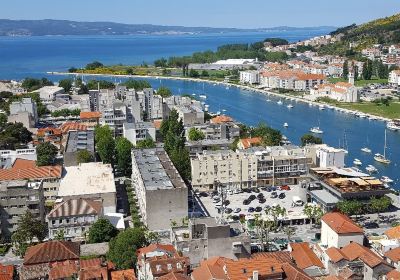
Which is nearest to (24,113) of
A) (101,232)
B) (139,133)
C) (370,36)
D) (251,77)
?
(139,133)

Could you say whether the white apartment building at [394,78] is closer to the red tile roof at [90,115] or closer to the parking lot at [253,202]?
the red tile roof at [90,115]

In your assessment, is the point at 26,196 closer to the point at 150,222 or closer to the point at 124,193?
the point at 150,222

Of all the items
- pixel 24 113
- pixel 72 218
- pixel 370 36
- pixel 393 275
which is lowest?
pixel 72 218

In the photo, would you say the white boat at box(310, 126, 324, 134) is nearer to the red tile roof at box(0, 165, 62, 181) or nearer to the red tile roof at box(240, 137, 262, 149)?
the red tile roof at box(240, 137, 262, 149)

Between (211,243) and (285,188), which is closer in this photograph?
(211,243)

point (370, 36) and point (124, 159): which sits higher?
point (370, 36)

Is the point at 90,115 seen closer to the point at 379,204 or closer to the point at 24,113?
the point at 24,113

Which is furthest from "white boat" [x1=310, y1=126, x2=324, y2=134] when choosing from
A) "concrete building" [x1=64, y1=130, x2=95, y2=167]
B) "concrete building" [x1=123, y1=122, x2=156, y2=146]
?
"concrete building" [x1=64, y1=130, x2=95, y2=167]
